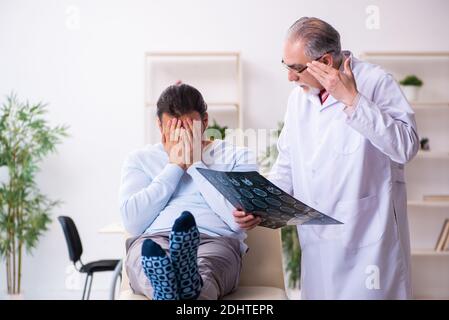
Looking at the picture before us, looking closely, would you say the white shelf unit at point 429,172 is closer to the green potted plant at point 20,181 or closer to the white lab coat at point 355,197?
the green potted plant at point 20,181

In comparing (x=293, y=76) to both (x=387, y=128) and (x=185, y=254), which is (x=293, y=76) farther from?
(x=185, y=254)

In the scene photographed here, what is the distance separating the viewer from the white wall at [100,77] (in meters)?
4.66

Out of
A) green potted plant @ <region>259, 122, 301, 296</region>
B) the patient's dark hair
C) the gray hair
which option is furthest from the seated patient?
green potted plant @ <region>259, 122, 301, 296</region>

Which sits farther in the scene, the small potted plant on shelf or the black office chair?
the small potted plant on shelf

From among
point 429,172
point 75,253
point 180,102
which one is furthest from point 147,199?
point 429,172

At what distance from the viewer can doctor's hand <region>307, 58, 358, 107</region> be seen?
5.09 feet

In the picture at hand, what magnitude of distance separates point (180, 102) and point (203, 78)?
2.91m

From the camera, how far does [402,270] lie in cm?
179

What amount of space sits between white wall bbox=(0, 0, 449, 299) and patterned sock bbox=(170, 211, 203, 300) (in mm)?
3328

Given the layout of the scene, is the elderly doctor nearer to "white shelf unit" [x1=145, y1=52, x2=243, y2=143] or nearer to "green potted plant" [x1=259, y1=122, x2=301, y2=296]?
"green potted plant" [x1=259, y1=122, x2=301, y2=296]

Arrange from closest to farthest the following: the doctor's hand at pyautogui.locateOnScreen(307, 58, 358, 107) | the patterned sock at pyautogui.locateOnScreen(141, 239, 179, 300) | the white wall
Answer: the patterned sock at pyautogui.locateOnScreen(141, 239, 179, 300) < the doctor's hand at pyautogui.locateOnScreen(307, 58, 358, 107) < the white wall

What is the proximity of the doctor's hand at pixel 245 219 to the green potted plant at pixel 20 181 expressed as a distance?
3013 mm
